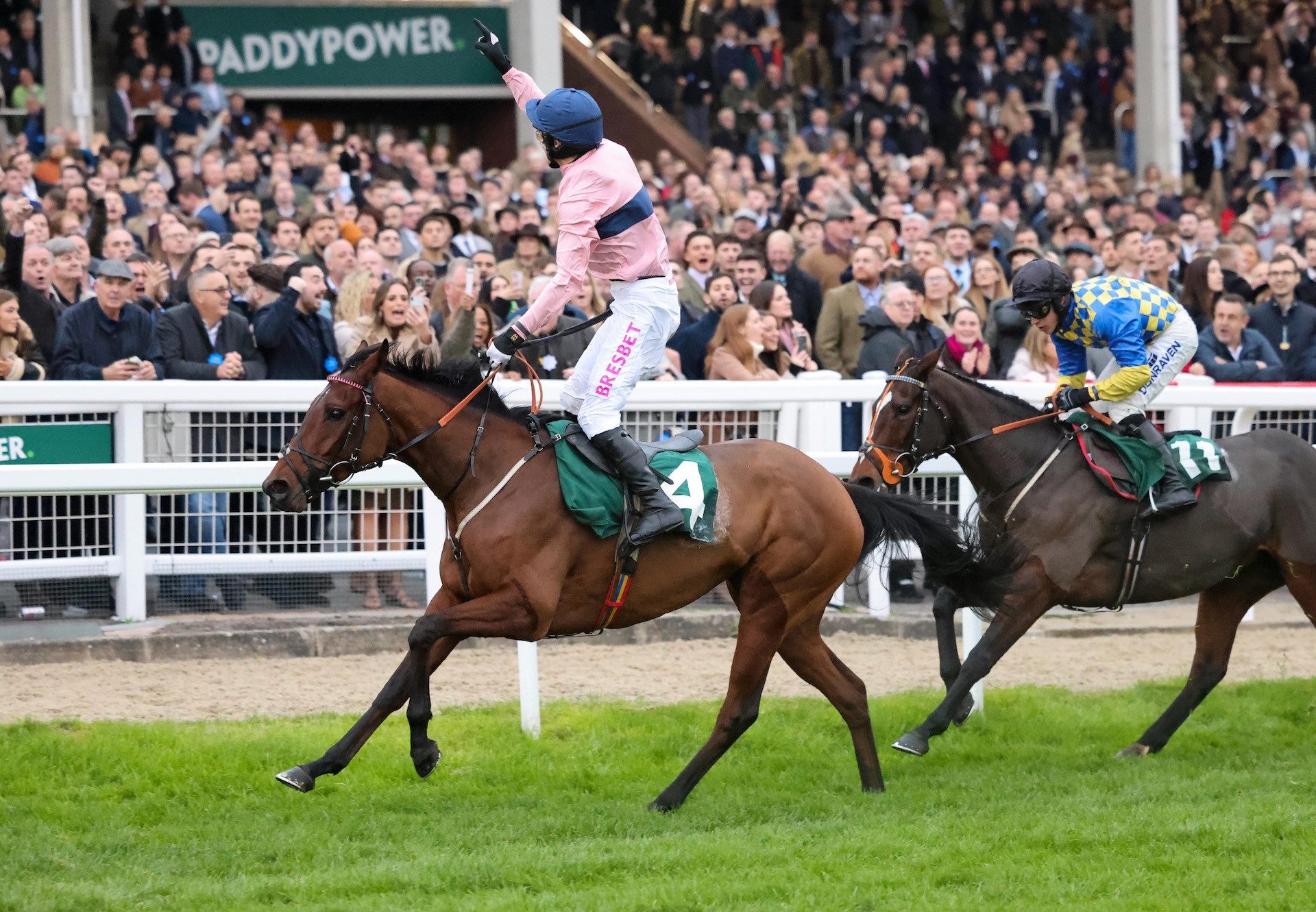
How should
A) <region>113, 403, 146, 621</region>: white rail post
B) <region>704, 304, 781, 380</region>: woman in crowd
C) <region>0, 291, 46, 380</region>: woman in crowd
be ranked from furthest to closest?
<region>704, 304, 781, 380</region>: woman in crowd → <region>0, 291, 46, 380</region>: woman in crowd → <region>113, 403, 146, 621</region>: white rail post

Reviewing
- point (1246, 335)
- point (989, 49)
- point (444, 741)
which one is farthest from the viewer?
point (989, 49)

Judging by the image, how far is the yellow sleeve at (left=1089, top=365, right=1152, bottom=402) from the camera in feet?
21.4

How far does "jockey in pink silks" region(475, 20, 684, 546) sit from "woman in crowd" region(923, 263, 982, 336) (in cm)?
413

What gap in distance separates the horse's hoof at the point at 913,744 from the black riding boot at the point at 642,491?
3.91 ft

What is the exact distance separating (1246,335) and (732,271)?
2970 mm

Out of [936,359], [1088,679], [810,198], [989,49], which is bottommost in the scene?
[1088,679]

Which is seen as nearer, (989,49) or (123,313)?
(123,313)

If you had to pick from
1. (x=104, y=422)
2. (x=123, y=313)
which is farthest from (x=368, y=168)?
(x=104, y=422)

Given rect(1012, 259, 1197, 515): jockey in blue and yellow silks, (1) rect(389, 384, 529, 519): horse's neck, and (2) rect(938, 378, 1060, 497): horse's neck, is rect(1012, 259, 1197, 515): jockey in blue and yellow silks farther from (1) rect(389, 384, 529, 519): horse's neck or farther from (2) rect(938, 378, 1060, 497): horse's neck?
(1) rect(389, 384, 529, 519): horse's neck

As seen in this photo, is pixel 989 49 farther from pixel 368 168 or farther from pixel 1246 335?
pixel 1246 335

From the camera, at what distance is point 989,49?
70.1 ft

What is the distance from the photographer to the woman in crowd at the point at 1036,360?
9203mm

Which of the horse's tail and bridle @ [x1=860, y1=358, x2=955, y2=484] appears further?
bridle @ [x1=860, y1=358, x2=955, y2=484]

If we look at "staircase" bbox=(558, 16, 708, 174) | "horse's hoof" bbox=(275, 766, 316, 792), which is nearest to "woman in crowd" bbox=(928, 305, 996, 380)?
"horse's hoof" bbox=(275, 766, 316, 792)
